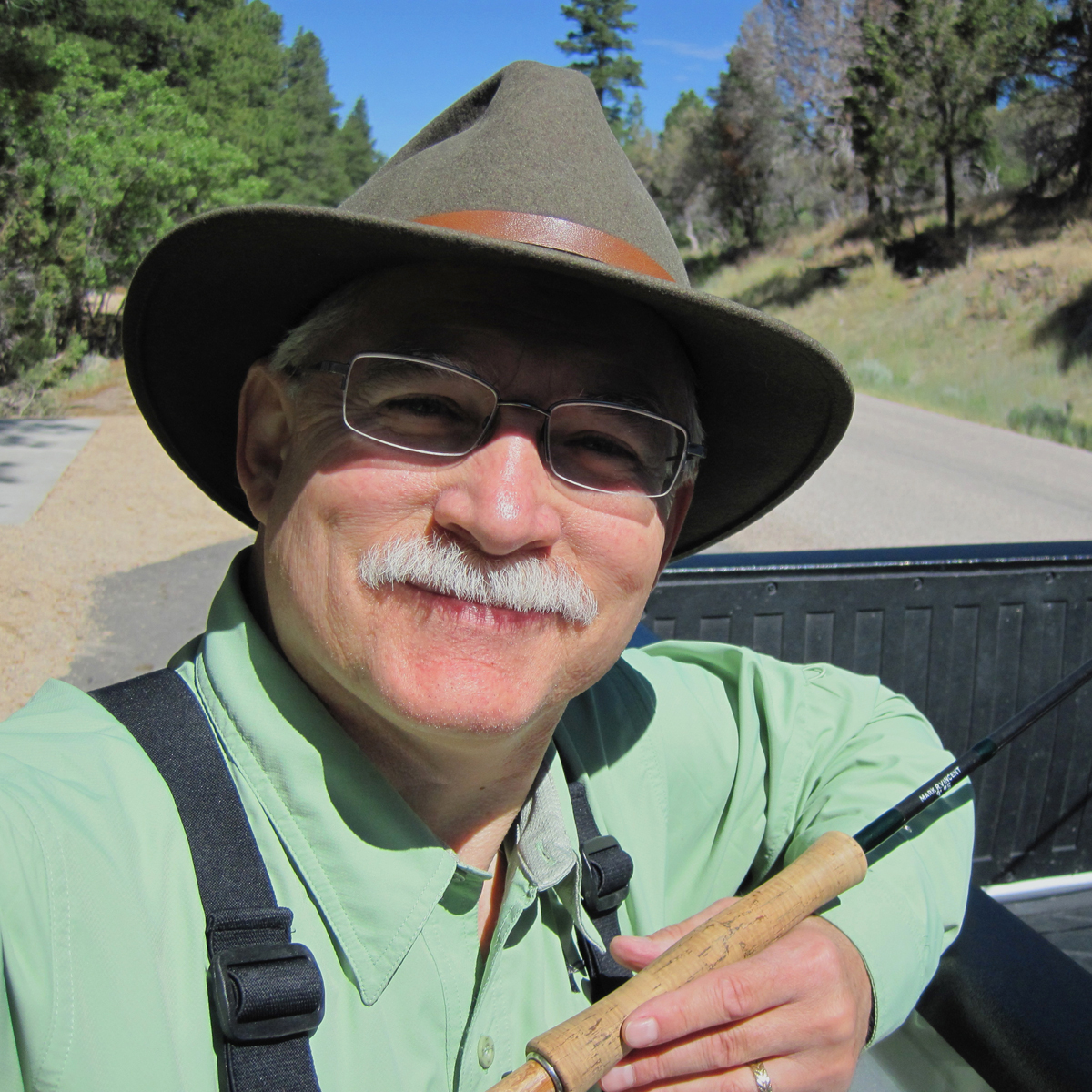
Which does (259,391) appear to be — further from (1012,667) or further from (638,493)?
(1012,667)

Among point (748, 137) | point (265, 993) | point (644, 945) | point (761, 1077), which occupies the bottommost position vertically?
point (761, 1077)

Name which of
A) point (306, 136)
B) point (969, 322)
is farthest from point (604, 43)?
point (969, 322)

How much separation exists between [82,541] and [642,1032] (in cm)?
749

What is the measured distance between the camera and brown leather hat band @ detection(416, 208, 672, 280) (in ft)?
4.50

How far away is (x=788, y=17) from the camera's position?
3938cm

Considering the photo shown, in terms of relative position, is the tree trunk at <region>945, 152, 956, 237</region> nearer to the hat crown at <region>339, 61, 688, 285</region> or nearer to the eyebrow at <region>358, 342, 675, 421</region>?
the hat crown at <region>339, 61, 688, 285</region>

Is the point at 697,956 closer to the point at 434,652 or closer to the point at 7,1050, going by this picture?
the point at 434,652

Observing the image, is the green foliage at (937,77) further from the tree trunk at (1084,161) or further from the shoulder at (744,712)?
the shoulder at (744,712)

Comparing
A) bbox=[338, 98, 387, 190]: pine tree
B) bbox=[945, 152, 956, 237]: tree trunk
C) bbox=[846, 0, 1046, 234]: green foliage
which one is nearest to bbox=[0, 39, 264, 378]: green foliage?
bbox=[846, 0, 1046, 234]: green foliage

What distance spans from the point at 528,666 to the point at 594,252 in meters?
0.56

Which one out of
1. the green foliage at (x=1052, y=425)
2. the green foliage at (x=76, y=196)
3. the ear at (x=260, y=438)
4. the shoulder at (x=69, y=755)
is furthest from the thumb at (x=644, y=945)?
the green foliage at (x=1052, y=425)

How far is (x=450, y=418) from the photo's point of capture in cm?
135

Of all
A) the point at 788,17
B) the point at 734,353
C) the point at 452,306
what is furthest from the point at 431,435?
the point at 788,17

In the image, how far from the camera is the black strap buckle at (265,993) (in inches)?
41.8
